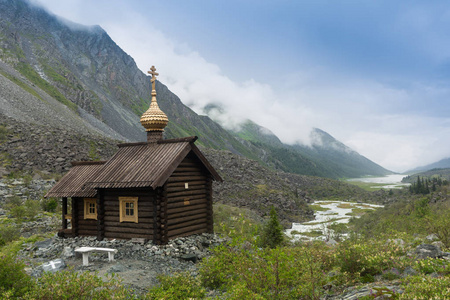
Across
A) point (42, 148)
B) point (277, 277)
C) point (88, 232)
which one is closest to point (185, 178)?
point (88, 232)

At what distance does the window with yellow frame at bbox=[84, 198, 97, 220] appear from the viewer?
17.9m

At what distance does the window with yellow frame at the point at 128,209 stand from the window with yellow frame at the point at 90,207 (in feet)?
9.15

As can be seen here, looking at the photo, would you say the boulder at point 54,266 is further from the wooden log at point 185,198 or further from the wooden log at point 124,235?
the wooden log at point 185,198

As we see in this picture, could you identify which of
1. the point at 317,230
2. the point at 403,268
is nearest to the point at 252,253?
the point at 403,268

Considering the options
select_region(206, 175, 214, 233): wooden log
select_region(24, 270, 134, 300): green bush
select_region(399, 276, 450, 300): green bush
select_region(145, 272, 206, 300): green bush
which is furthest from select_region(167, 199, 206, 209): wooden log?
select_region(399, 276, 450, 300): green bush

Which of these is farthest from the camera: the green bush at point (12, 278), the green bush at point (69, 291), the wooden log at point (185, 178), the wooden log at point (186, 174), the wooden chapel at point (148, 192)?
the wooden log at point (186, 174)

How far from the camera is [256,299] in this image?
6449 mm

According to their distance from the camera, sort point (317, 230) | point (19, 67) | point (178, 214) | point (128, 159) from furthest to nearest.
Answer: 1. point (19, 67)
2. point (317, 230)
3. point (128, 159)
4. point (178, 214)

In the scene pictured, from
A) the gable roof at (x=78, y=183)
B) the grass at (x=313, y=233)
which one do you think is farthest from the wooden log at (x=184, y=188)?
the grass at (x=313, y=233)

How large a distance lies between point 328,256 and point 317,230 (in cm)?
3268

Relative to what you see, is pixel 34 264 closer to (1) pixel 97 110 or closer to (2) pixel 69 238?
(2) pixel 69 238

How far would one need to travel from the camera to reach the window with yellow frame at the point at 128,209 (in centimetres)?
1566

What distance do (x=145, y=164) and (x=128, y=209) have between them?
7.95 feet

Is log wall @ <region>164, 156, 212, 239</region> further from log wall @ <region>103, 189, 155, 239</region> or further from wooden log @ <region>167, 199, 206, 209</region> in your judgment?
log wall @ <region>103, 189, 155, 239</region>
